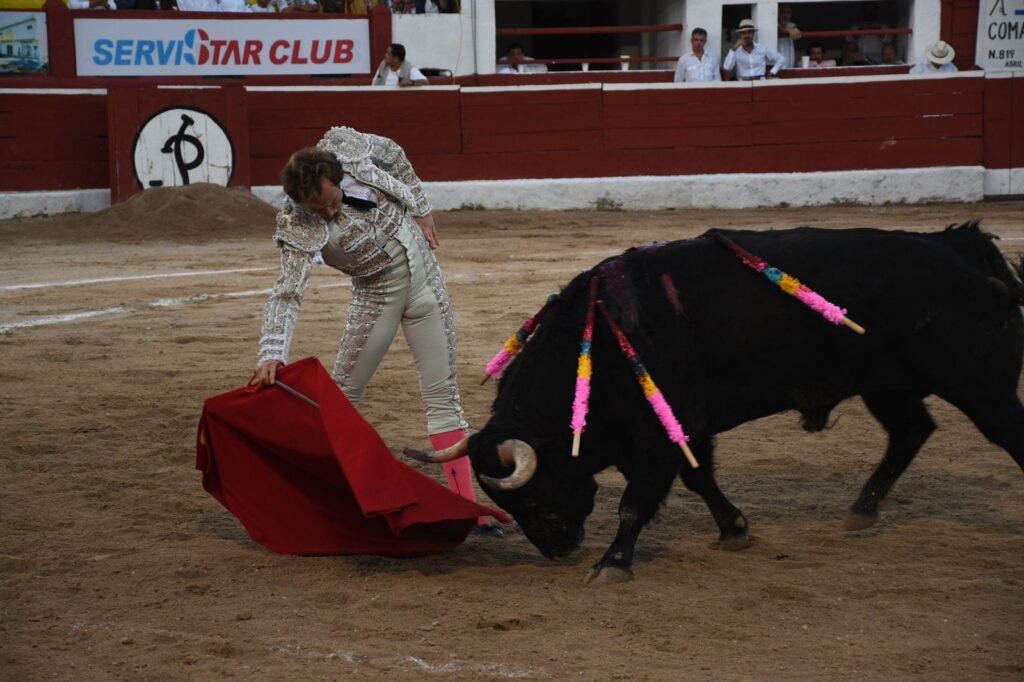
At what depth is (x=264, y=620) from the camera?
3.15m

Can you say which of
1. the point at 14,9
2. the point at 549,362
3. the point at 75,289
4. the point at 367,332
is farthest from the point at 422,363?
the point at 14,9

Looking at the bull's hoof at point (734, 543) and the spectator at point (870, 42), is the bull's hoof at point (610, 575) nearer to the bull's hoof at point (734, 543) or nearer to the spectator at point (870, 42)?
the bull's hoof at point (734, 543)

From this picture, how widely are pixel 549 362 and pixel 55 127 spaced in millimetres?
9568

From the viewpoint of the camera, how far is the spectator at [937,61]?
13.0 metres

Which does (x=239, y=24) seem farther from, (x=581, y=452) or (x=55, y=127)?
(x=581, y=452)

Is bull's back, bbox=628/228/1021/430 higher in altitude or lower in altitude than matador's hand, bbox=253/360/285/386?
higher

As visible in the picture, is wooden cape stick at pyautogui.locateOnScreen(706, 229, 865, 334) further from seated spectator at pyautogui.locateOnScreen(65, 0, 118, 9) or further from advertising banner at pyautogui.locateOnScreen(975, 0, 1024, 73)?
advertising banner at pyautogui.locateOnScreen(975, 0, 1024, 73)

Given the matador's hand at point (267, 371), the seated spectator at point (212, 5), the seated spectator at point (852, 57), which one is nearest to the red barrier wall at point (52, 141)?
the seated spectator at point (212, 5)

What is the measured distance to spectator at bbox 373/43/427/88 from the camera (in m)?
12.3

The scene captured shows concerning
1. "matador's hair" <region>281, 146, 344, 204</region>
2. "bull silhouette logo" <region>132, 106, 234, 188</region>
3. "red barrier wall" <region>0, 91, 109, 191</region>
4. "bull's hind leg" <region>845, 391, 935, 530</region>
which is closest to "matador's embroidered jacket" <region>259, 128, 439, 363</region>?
"matador's hair" <region>281, 146, 344, 204</region>

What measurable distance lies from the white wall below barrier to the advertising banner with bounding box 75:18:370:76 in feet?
5.63

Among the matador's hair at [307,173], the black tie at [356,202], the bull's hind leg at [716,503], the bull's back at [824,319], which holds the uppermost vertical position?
the matador's hair at [307,173]

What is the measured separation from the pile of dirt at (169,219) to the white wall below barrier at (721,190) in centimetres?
193

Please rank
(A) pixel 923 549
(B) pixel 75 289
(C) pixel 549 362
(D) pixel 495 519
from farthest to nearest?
(B) pixel 75 289
(D) pixel 495 519
(A) pixel 923 549
(C) pixel 549 362
